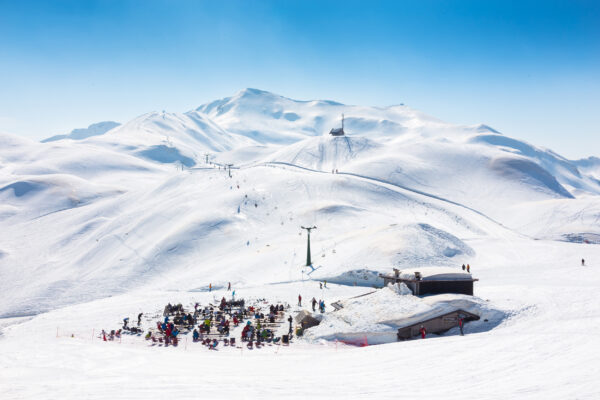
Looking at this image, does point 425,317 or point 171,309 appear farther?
point 171,309

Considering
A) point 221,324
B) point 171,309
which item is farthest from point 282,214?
point 221,324

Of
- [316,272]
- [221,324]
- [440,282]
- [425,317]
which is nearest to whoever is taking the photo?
[425,317]

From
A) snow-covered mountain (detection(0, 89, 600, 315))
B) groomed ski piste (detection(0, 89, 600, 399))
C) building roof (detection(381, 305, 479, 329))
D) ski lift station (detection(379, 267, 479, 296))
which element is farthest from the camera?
snow-covered mountain (detection(0, 89, 600, 315))

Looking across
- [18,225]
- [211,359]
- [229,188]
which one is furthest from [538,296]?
[18,225]

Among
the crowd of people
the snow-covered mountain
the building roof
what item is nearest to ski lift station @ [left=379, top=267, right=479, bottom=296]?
the building roof

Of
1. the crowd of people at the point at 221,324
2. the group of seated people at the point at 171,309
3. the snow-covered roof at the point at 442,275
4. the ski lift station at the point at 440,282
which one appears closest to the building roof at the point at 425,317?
the ski lift station at the point at 440,282

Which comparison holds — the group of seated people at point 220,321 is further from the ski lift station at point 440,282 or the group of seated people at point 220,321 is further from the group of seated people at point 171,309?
the ski lift station at point 440,282

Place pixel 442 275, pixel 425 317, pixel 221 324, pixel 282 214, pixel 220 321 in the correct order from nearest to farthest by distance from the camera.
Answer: pixel 425 317 → pixel 221 324 → pixel 220 321 → pixel 442 275 → pixel 282 214

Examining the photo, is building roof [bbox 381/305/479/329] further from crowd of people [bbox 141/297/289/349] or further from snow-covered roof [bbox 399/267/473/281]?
crowd of people [bbox 141/297/289/349]

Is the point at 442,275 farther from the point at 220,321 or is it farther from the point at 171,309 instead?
the point at 171,309
